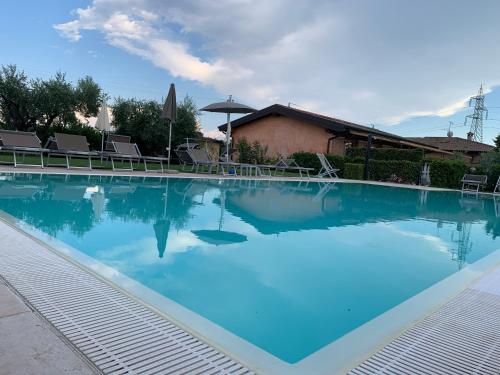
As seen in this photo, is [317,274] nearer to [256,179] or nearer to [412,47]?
[256,179]

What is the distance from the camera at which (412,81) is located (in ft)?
59.3

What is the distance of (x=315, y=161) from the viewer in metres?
20.5

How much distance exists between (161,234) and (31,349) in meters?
2.86

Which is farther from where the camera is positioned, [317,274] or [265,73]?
[265,73]

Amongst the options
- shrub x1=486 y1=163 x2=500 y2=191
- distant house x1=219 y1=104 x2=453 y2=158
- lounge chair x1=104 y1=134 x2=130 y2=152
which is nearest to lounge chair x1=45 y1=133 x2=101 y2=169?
lounge chair x1=104 y1=134 x2=130 y2=152

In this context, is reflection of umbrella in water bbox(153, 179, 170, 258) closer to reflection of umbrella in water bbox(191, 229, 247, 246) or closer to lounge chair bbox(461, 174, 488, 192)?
reflection of umbrella in water bbox(191, 229, 247, 246)

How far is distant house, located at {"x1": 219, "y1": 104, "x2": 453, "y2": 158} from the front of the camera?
2189 cm

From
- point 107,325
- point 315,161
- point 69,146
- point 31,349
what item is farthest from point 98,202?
point 315,161

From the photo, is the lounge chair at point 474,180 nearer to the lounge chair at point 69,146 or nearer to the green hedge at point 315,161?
the green hedge at point 315,161

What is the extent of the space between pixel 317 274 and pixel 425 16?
13.0 meters

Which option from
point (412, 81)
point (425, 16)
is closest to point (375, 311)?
point (425, 16)

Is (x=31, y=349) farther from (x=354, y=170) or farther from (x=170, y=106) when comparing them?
(x=354, y=170)

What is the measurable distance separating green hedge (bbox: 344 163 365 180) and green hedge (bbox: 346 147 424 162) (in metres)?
0.98

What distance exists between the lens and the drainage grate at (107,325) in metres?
1.56
